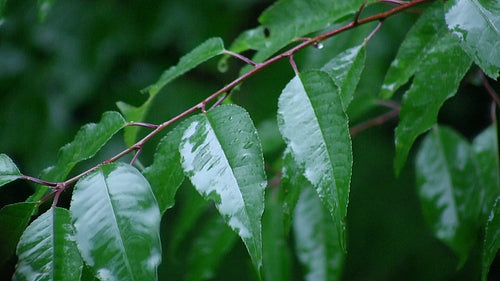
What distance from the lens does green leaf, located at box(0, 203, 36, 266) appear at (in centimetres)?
64

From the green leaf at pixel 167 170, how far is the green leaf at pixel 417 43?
35 cm

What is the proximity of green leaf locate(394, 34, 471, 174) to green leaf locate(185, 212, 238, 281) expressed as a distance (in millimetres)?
449

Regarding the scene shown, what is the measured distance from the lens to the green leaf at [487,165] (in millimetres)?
972

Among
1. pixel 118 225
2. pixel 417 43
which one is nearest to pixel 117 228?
pixel 118 225

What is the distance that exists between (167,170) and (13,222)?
0.65 feet

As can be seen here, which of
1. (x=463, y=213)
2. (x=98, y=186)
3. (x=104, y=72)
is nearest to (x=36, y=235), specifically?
(x=98, y=186)

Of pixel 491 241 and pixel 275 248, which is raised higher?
pixel 491 241

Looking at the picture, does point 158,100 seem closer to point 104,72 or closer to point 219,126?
point 104,72

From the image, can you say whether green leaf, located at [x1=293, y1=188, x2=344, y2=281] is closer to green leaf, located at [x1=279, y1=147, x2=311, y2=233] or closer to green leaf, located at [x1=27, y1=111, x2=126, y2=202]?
green leaf, located at [x1=279, y1=147, x2=311, y2=233]

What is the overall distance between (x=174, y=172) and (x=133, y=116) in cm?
20

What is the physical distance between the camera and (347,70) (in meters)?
0.76

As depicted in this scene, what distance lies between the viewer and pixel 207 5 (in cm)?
178

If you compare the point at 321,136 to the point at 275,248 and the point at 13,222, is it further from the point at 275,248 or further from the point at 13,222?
the point at 275,248

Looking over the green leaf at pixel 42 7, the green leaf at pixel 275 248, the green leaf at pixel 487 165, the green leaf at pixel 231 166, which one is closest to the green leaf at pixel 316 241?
the green leaf at pixel 275 248
